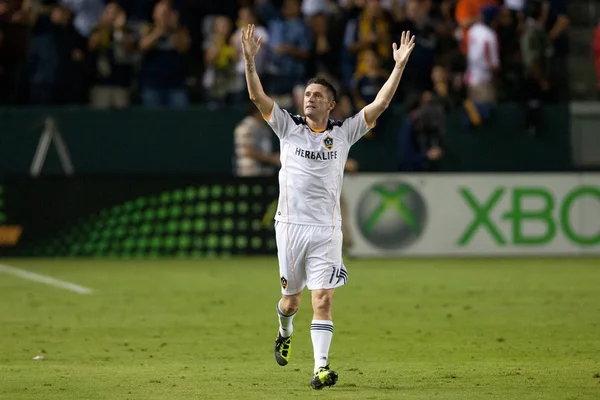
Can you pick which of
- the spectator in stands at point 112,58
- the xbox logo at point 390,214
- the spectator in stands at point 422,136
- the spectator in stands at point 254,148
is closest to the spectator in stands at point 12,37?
the spectator in stands at point 112,58

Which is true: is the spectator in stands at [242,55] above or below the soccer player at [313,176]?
above

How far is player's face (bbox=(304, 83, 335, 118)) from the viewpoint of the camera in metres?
8.55

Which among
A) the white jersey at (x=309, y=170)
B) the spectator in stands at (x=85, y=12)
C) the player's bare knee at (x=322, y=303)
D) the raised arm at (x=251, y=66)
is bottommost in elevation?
the player's bare knee at (x=322, y=303)

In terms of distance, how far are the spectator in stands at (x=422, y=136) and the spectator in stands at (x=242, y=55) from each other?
2571 millimetres

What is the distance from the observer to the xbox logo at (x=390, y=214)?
19.9 meters

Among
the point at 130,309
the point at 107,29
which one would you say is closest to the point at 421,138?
the point at 107,29

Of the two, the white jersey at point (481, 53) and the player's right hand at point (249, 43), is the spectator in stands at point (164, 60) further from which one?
the player's right hand at point (249, 43)

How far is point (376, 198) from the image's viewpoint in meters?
19.9

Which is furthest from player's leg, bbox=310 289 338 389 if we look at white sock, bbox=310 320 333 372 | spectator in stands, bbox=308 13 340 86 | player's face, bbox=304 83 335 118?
spectator in stands, bbox=308 13 340 86

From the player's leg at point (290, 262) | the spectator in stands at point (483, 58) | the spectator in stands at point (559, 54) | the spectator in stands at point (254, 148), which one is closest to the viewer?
the player's leg at point (290, 262)

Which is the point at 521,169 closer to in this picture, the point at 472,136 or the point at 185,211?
the point at 472,136

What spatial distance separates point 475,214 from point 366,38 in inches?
132

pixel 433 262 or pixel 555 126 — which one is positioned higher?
→ pixel 555 126

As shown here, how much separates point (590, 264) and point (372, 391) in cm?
1174
